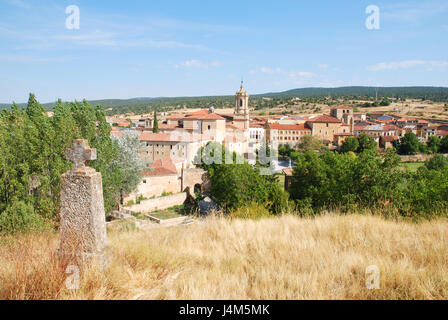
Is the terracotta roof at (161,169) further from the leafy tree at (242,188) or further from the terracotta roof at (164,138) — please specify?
the terracotta roof at (164,138)

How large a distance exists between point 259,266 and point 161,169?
2724 cm

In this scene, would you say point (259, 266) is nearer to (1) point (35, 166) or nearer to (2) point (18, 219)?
(2) point (18, 219)

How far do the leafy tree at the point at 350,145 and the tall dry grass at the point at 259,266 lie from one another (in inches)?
2450

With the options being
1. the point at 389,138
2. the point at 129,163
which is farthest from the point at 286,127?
the point at 129,163

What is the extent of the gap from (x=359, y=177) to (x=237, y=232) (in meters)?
13.2

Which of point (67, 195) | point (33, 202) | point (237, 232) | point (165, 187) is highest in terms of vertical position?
point (67, 195)

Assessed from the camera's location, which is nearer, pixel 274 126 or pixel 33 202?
pixel 33 202

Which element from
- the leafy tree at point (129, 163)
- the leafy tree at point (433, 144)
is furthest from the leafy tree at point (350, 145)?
the leafy tree at point (129, 163)

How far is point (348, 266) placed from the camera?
14.2 feet

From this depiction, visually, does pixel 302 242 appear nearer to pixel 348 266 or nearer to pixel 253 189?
pixel 348 266

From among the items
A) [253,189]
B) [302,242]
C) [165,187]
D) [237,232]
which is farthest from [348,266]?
[165,187]

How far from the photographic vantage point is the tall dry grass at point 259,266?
140 inches

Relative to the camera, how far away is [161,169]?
102 feet

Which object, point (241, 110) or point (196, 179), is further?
point (241, 110)
